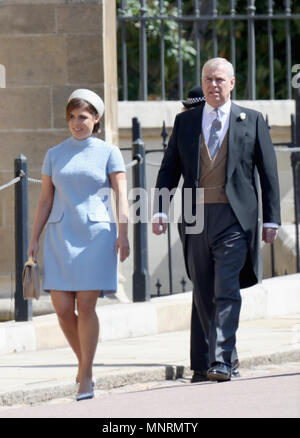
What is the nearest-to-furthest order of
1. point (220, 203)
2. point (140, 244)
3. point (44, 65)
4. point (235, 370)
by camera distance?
point (220, 203) < point (235, 370) < point (140, 244) < point (44, 65)

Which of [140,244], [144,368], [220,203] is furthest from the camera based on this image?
[140,244]

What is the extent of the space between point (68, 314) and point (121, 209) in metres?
0.62

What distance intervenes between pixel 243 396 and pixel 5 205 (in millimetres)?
4310

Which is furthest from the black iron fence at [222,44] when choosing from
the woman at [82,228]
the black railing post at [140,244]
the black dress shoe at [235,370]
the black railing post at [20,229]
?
the woman at [82,228]

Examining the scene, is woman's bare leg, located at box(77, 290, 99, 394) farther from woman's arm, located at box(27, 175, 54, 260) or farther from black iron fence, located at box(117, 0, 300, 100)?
black iron fence, located at box(117, 0, 300, 100)

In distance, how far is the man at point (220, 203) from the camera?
7.60m

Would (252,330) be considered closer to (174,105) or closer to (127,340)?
(127,340)

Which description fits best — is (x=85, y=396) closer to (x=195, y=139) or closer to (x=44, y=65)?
(x=195, y=139)

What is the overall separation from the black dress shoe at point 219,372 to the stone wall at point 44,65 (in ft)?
11.4

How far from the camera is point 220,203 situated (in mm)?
7648

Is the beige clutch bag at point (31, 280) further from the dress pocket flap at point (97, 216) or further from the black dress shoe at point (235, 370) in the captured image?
the black dress shoe at point (235, 370)

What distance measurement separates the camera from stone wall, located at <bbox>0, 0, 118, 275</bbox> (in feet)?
34.6

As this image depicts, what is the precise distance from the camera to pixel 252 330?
9.91 meters

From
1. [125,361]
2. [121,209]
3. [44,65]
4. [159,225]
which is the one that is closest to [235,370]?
[125,361]
